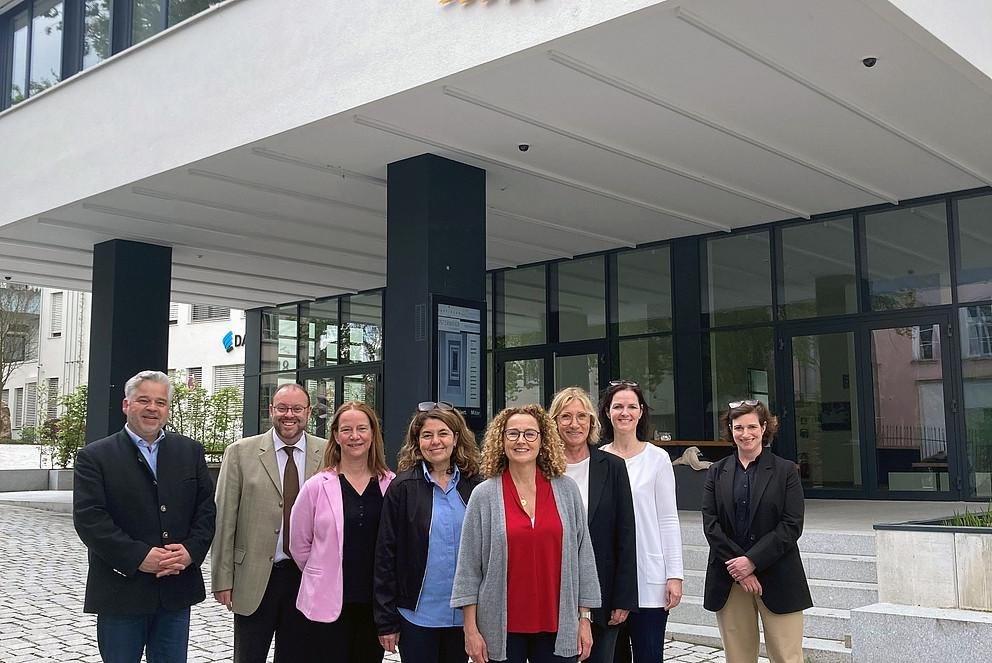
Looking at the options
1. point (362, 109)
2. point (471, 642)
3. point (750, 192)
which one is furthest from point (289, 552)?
point (750, 192)

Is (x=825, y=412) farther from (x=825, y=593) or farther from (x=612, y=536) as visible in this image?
(x=612, y=536)

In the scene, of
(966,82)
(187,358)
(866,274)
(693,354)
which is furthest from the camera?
(187,358)

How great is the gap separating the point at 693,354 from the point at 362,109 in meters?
6.96

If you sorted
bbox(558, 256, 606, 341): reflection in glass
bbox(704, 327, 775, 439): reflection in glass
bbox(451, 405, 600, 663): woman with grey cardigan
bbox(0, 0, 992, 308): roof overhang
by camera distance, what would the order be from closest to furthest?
bbox(451, 405, 600, 663): woman with grey cardigan, bbox(0, 0, 992, 308): roof overhang, bbox(704, 327, 775, 439): reflection in glass, bbox(558, 256, 606, 341): reflection in glass

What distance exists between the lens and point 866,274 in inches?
491

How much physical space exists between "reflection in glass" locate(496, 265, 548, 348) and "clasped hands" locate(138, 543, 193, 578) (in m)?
11.3

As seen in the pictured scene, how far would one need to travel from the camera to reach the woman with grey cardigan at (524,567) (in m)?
4.06

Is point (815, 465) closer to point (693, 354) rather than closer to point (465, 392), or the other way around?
point (693, 354)

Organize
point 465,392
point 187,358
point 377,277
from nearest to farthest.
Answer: point 465,392 → point 377,277 → point 187,358

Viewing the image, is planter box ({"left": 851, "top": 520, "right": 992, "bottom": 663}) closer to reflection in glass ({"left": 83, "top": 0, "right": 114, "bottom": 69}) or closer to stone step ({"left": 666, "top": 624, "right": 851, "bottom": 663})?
stone step ({"left": 666, "top": 624, "right": 851, "bottom": 663})

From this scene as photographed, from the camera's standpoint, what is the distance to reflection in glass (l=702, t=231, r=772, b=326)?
13.4 metres

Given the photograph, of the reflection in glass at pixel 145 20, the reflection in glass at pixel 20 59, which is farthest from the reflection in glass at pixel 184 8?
the reflection in glass at pixel 20 59

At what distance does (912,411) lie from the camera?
12.0m

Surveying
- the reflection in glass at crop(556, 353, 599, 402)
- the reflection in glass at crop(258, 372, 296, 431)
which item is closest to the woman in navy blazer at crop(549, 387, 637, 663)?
the reflection in glass at crop(556, 353, 599, 402)
